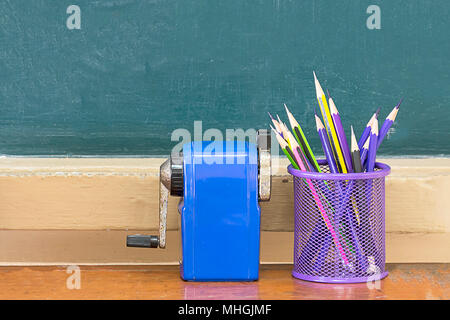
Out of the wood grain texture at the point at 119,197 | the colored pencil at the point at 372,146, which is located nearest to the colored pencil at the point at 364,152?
the colored pencil at the point at 372,146

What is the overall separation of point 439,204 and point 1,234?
684 mm

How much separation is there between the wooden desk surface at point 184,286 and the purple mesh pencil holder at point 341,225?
2 cm

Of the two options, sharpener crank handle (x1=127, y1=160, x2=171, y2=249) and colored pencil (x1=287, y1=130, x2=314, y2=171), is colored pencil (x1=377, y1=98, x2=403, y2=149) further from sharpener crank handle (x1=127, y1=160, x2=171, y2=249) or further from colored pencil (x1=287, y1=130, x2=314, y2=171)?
sharpener crank handle (x1=127, y1=160, x2=171, y2=249)

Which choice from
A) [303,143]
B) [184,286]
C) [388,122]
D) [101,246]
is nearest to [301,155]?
[303,143]

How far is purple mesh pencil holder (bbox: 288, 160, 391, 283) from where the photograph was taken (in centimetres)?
87

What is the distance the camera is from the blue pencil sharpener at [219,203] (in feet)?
2.84

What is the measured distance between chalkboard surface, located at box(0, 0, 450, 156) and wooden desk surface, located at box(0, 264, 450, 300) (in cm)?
21

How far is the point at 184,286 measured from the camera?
0.88 m

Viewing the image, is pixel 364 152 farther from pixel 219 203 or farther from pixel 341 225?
pixel 219 203

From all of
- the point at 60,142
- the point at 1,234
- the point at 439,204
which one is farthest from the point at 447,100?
the point at 1,234

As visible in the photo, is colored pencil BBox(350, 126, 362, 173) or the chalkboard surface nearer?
colored pencil BBox(350, 126, 362, 173)

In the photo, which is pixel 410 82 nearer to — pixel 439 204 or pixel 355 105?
pixel 355 105

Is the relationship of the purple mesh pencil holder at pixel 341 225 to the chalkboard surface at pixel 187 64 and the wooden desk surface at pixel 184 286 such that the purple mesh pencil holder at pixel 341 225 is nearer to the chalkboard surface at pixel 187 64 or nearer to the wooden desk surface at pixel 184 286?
the wooden desk surface at pixel 184 286

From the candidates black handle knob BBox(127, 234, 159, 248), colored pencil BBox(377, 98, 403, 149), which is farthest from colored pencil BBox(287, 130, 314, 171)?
black handle knob BBox(127, 234, 159, 248)
